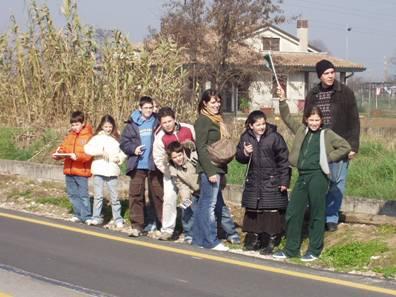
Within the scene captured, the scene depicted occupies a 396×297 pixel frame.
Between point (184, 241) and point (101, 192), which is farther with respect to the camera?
point (101, 192)

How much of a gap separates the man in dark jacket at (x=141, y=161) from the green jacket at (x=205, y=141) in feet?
3.13

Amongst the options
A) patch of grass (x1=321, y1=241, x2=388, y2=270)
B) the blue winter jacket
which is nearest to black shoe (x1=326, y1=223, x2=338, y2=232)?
patch of grass (x1=321, y1=241, x2=388, y2=270)

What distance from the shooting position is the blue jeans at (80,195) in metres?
10.6

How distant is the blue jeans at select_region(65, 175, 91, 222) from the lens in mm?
10555

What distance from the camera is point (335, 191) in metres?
8.56

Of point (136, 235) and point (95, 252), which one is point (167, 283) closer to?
point (95, 252)

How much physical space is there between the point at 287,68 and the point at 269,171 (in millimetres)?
35176

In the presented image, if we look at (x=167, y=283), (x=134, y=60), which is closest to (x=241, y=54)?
(x=134, y=60)

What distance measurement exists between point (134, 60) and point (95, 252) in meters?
8.87

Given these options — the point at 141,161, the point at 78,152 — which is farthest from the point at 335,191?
the point at 78,152

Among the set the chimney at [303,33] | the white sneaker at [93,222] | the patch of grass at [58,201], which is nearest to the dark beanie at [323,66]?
the white sneaker at [93,222]

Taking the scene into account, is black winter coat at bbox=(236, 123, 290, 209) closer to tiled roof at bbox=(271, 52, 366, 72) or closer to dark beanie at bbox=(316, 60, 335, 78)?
dark beanie at bbox=(316, 60, 335, 78)

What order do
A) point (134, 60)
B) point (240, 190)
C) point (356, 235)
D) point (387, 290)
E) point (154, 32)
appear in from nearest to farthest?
point (387, 290)
point (356, 235)
point (240, 190)
point (134, 60)
point (154, 32)

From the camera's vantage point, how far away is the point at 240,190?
33.3 feet
